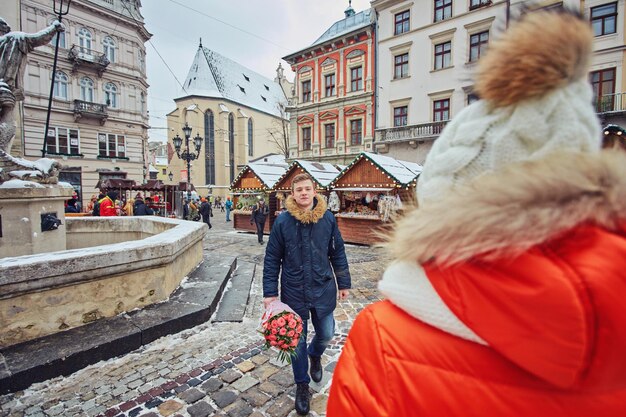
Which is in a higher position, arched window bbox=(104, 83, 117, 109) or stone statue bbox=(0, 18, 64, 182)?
arched window bbox=(104, 83, 117, 109)

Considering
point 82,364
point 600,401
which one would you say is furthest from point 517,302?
point 82,364

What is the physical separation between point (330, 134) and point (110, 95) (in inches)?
796

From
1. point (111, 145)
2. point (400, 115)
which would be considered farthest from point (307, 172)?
point (111, 145)

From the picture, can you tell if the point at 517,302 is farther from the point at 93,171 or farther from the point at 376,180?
the point at 93,171

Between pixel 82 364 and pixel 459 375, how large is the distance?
366 centimetres

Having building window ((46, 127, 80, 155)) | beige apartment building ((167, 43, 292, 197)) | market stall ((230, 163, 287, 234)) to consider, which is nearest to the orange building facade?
market stall ((230, 163, 287, 234))

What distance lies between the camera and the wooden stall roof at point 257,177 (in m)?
15.5

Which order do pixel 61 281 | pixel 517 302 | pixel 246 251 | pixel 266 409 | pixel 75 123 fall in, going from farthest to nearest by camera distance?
pixel 75 123 → pixel 246 251 → pixel 61 281 → pixel 266 409 → pixel 517 302

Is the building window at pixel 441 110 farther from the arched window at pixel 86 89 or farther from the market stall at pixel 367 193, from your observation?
the arched window at pixel 86 89

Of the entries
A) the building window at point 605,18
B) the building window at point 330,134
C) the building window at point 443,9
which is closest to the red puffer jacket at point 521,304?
the building window at point 605,18

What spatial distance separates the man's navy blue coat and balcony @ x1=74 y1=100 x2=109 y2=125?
3088 cm

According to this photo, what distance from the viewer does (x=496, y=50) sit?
771 mm

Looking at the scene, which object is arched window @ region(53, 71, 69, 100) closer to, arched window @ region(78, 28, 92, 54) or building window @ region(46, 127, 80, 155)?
arched window @ region(78, 28, 92, 54)

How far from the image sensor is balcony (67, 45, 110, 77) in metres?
25.7
